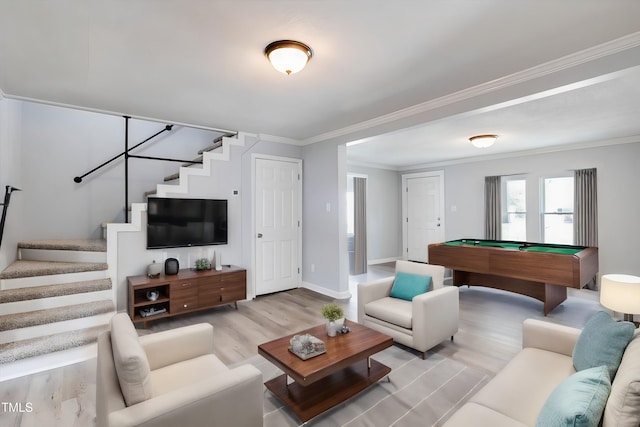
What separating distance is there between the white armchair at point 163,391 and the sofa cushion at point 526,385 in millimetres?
1168

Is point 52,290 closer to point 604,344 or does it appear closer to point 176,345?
point 176,345

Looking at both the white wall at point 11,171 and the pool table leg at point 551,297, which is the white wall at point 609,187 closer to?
the pool table leg at point 551,297

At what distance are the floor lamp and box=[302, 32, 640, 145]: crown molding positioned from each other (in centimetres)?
168

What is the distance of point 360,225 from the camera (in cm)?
700

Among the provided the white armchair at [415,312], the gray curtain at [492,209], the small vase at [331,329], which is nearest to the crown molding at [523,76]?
the white armchair at [415,312]

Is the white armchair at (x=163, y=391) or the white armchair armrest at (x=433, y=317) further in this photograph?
the white armchair armrest at (x=433, y=317)

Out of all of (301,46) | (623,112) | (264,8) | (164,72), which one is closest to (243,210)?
(164,72)

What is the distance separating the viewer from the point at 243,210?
4805mm

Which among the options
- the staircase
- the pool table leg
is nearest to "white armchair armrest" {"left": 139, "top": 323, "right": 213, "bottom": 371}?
the staircase

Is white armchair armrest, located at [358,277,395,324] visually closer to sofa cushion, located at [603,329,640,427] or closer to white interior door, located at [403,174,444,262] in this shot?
sofa cushion, located at [603,329,640,427]

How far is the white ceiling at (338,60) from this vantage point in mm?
1938

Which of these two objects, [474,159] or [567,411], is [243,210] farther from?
[474,159]

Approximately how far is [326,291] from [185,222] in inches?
93.6

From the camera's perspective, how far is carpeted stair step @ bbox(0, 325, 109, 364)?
2695 mm
